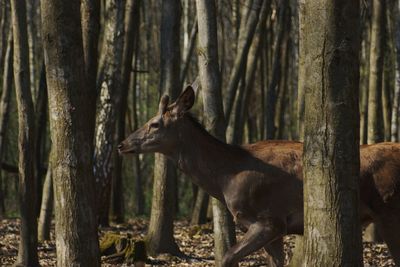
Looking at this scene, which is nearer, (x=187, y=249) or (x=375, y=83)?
(x=187, y=249)

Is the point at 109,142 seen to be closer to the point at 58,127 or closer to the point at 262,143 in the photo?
the point at 262,143

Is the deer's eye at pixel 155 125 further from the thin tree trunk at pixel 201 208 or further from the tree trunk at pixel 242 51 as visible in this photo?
the thin tree trunk at pixel 201 208

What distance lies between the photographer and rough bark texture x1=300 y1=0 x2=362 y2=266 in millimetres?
6984

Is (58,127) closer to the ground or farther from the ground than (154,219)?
farther from the ground

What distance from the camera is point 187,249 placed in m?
15.5

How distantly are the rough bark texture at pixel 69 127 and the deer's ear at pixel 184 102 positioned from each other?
2.57 meters

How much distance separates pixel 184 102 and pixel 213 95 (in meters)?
0.53

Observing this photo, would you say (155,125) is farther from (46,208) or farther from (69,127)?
(46,208)

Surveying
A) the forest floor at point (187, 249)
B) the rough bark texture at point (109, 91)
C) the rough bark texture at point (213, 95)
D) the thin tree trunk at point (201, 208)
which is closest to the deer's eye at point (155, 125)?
the rough bark texture at point (213, 95)

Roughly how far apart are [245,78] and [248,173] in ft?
33.8

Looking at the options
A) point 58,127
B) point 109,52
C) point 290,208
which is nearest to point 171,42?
point 109,52

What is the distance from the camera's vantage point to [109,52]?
1678 cm

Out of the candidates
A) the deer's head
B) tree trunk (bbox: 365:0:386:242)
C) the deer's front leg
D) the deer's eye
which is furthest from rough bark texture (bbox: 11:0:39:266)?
tree trunk (bbox: 365:0:386:242)

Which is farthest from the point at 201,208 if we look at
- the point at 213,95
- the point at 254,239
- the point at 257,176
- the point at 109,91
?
the point at 254,239
